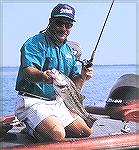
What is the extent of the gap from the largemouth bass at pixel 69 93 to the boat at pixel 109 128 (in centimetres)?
23

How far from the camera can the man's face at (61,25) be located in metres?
3.38

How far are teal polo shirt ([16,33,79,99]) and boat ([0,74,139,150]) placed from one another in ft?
1.31

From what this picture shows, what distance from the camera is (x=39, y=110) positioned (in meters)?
3.28

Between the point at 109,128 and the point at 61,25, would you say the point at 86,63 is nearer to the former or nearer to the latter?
the point at 61,25

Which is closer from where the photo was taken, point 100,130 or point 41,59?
point 41,59

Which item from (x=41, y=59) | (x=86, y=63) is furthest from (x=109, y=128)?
(x=41, y=59)

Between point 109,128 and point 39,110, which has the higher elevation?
point 39,110

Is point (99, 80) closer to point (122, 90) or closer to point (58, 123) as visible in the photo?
point (122, 90)

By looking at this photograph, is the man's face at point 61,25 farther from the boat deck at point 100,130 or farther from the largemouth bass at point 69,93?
the boat deck at point 100,130

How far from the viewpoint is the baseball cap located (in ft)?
11.0

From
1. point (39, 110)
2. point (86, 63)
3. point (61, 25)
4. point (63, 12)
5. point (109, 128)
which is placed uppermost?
point (63, 12)

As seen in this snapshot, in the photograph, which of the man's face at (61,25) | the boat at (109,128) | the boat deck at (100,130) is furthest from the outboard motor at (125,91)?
the man's face at (61,25)

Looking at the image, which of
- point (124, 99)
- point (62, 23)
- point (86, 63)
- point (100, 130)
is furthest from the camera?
point (124, 99)

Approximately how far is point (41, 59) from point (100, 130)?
995 mm
